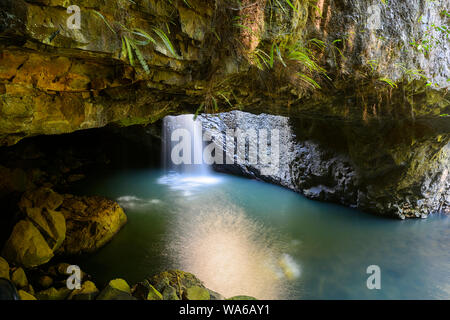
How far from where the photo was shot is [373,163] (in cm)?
598

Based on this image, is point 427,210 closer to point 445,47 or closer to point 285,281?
point 445,47

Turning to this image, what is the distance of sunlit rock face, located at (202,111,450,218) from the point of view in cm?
552

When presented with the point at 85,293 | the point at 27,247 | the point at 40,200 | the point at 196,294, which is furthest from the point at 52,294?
the point at 40,200

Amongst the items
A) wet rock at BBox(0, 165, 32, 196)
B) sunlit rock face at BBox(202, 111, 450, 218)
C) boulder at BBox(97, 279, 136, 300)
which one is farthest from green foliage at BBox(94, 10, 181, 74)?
wet rock at BBox(0, 165, 32, 196)

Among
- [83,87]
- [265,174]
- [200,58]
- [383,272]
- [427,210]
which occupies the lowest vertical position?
[383,272]

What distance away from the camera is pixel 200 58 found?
8.14 feet

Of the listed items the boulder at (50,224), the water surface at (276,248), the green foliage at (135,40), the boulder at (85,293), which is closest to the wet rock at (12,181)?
the water surface at (276,248)

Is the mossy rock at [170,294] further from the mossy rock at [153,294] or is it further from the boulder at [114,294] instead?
the boulder at [114,294]

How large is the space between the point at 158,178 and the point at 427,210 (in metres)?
8.31

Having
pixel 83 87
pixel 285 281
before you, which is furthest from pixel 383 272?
pixel 83 87

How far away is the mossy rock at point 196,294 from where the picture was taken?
9.55 ft

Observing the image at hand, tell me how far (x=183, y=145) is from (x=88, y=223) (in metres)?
7.60

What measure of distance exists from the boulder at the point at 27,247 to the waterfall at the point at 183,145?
728cm

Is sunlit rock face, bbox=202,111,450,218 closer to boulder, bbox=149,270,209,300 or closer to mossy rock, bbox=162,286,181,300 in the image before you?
boulder, bbox=149,270,209,300
